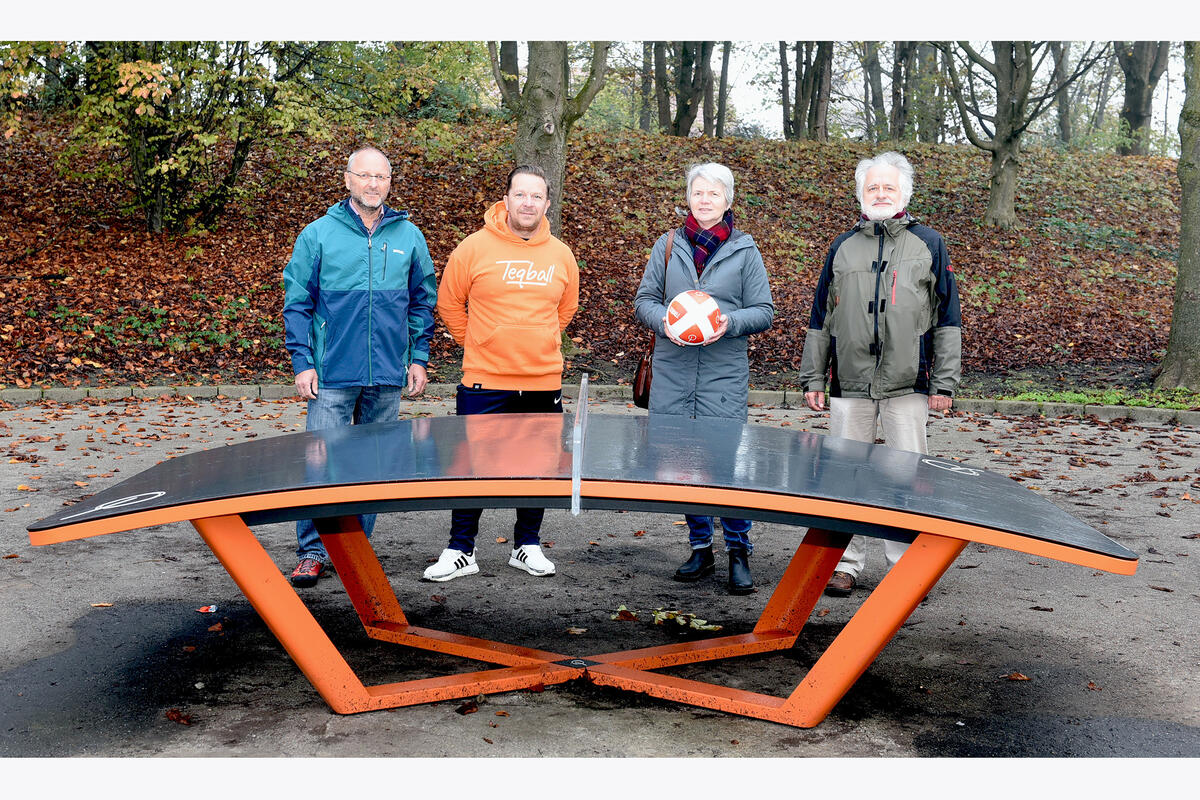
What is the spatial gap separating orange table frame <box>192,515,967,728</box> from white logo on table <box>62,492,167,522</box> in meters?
0.17

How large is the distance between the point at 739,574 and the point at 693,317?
4.30 feet

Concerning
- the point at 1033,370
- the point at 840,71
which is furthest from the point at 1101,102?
the point at 1033,370

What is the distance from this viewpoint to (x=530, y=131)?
1328cm

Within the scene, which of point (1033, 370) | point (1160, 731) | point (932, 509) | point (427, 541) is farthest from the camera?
point (1033, 370)

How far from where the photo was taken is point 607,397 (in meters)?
12.5

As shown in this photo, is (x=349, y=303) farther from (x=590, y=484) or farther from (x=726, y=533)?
(x=590, y=484)

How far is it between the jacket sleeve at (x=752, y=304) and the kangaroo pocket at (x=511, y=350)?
888 millimetres

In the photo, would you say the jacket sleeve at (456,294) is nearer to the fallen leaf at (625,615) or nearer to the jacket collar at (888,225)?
the fallen leaf at (625,615)

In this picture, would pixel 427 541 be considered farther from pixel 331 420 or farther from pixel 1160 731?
pixel 1160 731

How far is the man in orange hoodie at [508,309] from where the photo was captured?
514cm

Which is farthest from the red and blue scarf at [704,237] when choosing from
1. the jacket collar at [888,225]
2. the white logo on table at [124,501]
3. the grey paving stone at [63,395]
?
the grey paving stone at [63,395]

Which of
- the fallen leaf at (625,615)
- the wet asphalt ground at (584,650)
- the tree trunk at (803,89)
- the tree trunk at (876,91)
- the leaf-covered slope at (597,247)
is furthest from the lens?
the tree trunk at (876,91)

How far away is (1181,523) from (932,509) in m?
4.34

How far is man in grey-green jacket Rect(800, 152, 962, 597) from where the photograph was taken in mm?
5047
